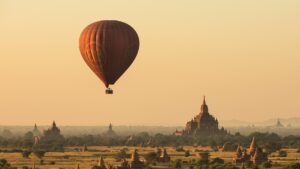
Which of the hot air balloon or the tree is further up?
the hot air balloon

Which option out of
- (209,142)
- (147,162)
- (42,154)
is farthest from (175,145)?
(147,162)

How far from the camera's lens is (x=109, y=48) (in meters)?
69.2

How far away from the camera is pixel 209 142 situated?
198 metres

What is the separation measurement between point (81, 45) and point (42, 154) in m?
72.3

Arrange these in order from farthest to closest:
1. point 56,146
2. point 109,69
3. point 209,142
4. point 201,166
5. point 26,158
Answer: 1. point 209,142
2. point 56,146
3. point 26,158
4. point 201,166
5. point 109,69

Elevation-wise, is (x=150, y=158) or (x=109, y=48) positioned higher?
(x=109, y=48)

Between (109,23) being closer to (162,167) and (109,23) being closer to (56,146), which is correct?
(162,167)

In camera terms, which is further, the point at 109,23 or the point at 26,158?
the point at 26,158

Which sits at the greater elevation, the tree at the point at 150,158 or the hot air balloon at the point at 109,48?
the hot air balloon at the point at 109,48

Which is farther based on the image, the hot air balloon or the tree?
the tree

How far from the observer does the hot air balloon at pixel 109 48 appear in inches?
2721

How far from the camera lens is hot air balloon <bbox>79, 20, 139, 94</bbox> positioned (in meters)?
69.1

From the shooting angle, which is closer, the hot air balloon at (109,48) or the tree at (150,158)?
the hot air balloon at (109,48)

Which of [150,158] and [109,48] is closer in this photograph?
[109,48]
